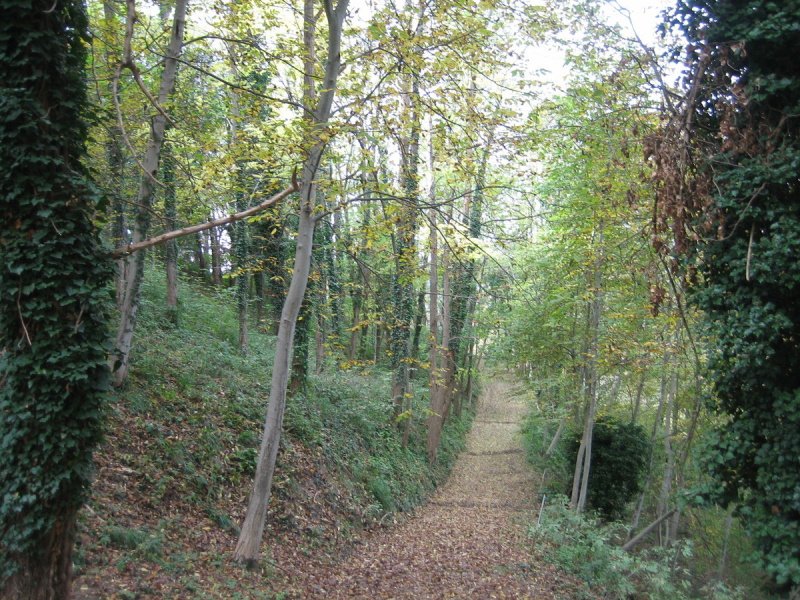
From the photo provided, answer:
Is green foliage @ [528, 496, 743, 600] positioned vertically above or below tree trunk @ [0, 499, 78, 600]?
below

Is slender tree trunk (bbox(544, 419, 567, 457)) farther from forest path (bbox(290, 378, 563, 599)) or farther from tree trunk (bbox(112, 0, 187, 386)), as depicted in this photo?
tree trunk (bbox(112, 0, 187, 386))

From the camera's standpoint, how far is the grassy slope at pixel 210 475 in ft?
16.7

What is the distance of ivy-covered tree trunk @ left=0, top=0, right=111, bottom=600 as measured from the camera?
3459 millimetres

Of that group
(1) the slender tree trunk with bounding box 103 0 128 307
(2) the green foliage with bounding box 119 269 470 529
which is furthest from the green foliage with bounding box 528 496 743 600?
(1) the slender tree trunk with bounding box 103 0 128 307

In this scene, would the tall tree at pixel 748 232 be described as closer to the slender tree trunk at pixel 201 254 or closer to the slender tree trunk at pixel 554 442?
the slender tree trunk at pixel 554 442

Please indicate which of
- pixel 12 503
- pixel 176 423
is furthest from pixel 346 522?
pixel 12 503

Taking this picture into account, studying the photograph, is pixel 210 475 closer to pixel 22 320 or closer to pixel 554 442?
pixel 22 320

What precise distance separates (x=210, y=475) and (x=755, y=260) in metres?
7.05

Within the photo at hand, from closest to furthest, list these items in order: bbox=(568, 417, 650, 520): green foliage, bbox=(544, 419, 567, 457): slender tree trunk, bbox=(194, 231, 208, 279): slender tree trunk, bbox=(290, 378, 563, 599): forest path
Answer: bbox=(290, 378, 563, 599): forest path < bbox=(568, 417, 650, 520): green foliage < bbox=(544, 419, 567, 457): slender tree trunk < bbox=(194, 231, 208, 279): slender tree trunk

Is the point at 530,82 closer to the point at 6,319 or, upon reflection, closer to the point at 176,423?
the point at 6,319

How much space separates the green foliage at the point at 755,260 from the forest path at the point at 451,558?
4630 mm

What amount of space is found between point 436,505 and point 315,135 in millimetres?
11380

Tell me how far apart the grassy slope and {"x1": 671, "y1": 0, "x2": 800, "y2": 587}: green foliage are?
5.26m

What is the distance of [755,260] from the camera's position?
14.2 feet
